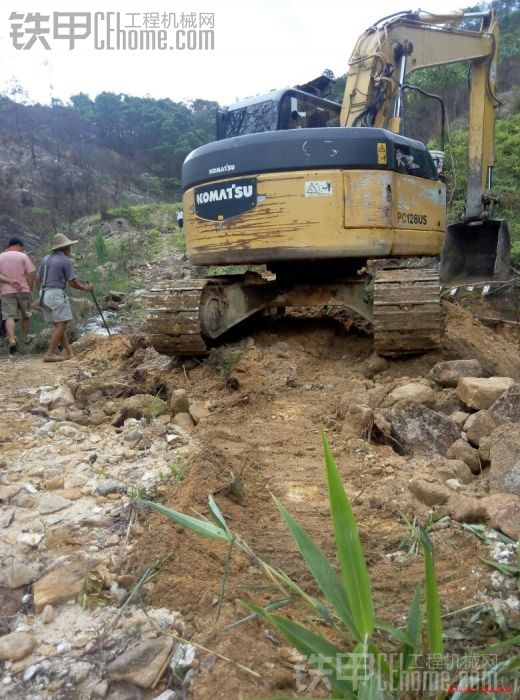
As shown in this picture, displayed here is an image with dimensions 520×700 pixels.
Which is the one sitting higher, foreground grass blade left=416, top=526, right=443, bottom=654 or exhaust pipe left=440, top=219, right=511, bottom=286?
exhaust pipe left=440, top=219, right=511, bottom=286

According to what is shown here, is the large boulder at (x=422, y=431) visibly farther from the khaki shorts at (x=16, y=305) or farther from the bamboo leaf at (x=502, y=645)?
the khaki shorts at (x=16, y=305)

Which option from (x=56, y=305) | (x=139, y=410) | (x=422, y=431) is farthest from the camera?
(x=56, y=305)

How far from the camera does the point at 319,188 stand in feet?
17.3

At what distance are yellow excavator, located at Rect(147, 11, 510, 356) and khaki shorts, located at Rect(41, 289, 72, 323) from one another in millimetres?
1911

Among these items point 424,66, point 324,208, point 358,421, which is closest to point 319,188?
point 324,208

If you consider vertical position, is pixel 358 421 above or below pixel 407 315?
below

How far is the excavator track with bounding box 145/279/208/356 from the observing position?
17.9 feet

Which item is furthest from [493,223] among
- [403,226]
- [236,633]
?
[236,633]

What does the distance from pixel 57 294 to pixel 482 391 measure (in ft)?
16.7

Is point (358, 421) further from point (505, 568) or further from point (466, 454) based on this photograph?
point (505, 568)

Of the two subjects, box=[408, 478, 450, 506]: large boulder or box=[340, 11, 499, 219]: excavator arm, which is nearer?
box=[408, 478, 450, 506]: large boulder

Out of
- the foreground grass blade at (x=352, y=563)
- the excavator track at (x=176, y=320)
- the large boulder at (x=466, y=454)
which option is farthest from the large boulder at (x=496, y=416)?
the excavator track at (x=176, y=320)

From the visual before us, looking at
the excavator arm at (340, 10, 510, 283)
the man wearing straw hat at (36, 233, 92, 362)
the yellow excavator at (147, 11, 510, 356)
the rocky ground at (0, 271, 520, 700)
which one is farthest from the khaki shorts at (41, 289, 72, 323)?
the excavator arm at (340, 10, 510, 283)

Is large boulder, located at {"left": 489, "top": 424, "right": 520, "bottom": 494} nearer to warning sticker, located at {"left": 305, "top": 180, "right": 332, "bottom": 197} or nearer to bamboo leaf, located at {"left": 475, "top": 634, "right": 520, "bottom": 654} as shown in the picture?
bamboo leaf, located at {"left": 475, "top": 634, "right": 520, "bottom": 654}
